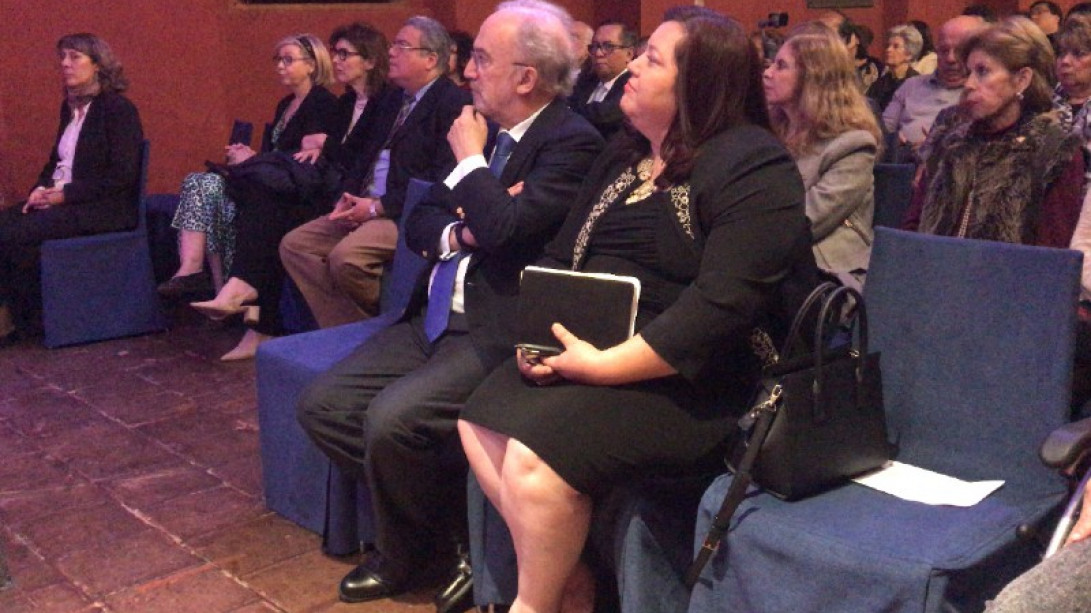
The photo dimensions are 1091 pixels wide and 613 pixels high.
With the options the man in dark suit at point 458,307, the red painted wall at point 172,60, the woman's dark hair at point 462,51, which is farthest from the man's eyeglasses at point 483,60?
the red painted wall at point 172,60

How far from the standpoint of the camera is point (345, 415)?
2.64m

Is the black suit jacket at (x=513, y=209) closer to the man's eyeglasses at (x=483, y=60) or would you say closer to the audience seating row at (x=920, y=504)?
the man's eyeglasses at (x=483, y=60)

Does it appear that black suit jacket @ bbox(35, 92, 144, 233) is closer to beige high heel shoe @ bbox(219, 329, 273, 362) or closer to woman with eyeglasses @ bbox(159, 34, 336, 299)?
woman with eyeglasses @ bbox(159, 34, 336, 299)

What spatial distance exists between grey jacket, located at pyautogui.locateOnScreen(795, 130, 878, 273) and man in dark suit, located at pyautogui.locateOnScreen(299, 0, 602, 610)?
2.37ft

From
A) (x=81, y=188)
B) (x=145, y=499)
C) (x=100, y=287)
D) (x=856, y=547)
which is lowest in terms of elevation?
(x=145, y=499)

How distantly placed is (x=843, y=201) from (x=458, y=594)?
141 cm

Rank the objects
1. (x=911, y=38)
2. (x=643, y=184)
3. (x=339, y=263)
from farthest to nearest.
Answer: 1. (x=911, y=38)
2. (x=339, y=263)
3. (x=643, y=184)

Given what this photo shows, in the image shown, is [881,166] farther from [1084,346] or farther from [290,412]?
[290,412]

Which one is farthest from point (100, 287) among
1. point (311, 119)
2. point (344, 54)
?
point (344, 54)

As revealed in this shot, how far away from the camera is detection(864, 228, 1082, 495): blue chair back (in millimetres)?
1996

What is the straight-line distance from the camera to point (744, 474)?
1922 mm

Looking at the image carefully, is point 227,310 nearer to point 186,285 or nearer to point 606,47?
point 186,285

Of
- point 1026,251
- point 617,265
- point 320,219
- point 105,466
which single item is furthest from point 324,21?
point 1026,251

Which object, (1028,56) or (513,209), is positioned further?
(1028,56)
